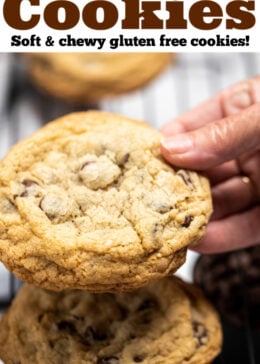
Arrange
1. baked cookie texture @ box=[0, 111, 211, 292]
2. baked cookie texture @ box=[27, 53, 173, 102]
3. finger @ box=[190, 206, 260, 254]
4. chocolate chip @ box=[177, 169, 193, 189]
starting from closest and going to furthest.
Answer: baked cookie texture @ box=[0, 111, 211, 292] → chocolate chip @ box=[177, 169, 193, 189] → finger @ box=[190, 206, 260, 254] → baked cookie texture @ box=[27, 53, 173, 102]

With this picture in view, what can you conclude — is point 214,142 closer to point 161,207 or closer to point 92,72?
point 161,207

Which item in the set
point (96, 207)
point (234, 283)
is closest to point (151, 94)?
point (234, 283)

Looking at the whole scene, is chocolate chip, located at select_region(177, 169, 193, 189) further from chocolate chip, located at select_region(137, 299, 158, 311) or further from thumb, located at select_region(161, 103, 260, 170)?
chocolate chip, located at select_region(137, 299, 158, 311)

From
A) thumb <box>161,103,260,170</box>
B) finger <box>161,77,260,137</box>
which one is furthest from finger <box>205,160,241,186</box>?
thumb <box>161,103,260,170</box>

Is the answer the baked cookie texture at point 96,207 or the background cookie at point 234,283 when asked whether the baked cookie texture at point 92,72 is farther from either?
the baked cookie texture at point 96,207

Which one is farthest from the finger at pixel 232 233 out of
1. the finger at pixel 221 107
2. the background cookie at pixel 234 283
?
the finger at pixel 221 107
